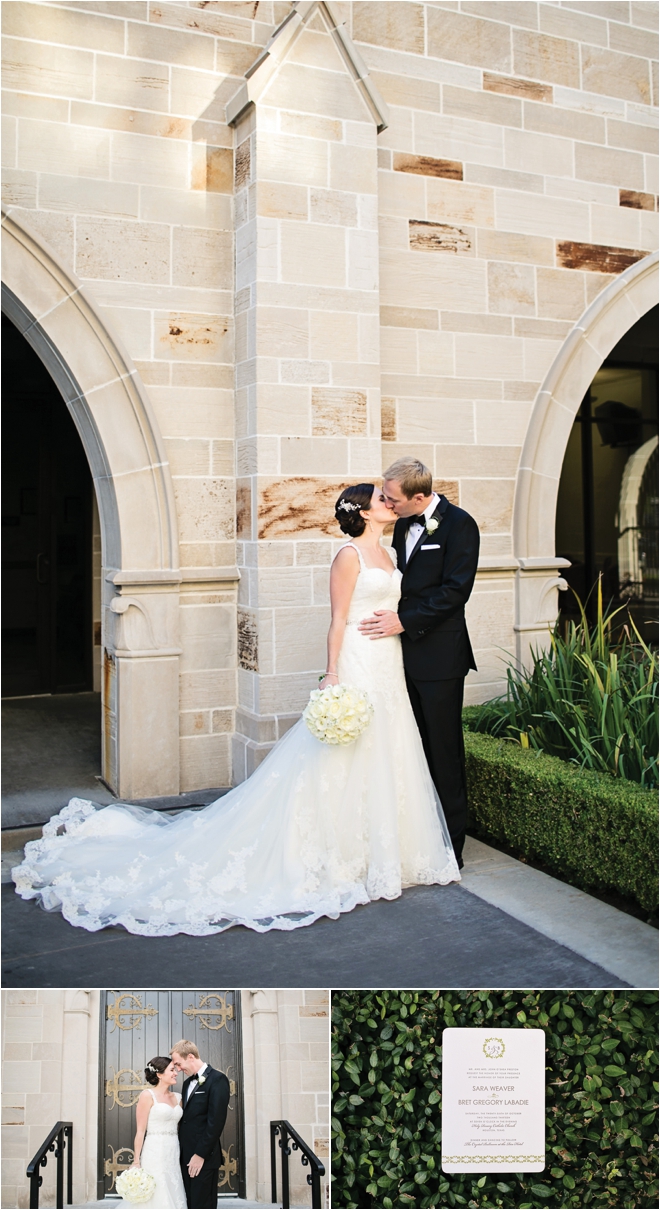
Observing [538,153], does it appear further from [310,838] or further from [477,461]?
[310,838]

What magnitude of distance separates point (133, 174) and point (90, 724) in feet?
11.7

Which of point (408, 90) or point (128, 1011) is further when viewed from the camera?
point (408, 90)

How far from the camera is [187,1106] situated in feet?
9.90

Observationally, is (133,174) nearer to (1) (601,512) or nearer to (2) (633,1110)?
(2) (633,1110)

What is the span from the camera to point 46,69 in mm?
4840

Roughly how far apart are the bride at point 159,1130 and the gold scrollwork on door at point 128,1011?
118 millimetres

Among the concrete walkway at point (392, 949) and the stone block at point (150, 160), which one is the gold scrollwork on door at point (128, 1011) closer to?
the concrete walkway at point (392, 949)

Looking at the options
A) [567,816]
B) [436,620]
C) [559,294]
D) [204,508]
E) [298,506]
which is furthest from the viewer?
[559,294]

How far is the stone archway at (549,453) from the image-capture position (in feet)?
20.1

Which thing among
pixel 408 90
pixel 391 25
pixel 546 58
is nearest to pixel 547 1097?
pixel 408 90

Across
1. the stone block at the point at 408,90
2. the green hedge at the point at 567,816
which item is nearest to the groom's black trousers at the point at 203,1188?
the green hedge at the point at 567,816

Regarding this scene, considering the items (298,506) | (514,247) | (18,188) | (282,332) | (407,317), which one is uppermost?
(514,247)

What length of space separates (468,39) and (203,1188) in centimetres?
593

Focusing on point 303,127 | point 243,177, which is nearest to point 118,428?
point 243,177
